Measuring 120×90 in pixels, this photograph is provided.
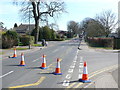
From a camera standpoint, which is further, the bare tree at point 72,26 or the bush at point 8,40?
the bare tree at point 72,26

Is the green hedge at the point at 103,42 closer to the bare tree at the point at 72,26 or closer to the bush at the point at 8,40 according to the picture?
the bush at the point at 8,40

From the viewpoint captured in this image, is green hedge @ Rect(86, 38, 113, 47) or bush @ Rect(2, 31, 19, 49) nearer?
bush @ Rect(2, 31, 19, 49)

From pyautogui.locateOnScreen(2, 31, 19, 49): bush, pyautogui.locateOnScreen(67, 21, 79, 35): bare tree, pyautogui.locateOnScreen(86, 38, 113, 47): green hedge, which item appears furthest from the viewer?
pyautogui.locateOnScreen(67, 21, 79, 35): bare tree

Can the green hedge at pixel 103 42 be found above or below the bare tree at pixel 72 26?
below

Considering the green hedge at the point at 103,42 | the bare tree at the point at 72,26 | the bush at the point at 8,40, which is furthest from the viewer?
the bare tree at the point at 72,26

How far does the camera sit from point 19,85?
328 inches

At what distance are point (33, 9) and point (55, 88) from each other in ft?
132

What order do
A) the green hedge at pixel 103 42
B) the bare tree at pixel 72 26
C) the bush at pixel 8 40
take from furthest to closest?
the bare tree at pixel 72 26
the green hedge at pixel 103 42
the bush at pixel 8 40

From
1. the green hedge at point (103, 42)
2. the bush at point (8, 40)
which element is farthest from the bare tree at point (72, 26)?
the bush at point (8, 40)

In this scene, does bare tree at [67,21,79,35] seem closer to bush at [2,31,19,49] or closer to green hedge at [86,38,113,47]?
green hedge at [86,38,113,47]

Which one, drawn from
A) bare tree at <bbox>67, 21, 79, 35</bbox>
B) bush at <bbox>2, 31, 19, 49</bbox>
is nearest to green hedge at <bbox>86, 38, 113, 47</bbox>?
bush at <bbox>2, 31, 19, 49</bbox>

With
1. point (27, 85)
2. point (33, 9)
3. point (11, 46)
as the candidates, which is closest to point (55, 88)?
point (27, 85)

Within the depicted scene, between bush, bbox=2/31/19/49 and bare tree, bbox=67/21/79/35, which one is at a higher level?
bare tree, bbox=67/21/79/35

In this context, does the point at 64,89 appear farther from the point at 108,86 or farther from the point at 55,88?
the point at 108,86
